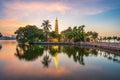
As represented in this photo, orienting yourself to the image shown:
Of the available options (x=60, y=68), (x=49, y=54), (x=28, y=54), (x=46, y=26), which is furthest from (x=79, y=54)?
(x=46, y=26)

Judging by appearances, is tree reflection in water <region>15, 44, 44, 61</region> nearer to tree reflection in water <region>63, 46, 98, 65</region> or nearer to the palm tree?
tree reflection in water <region>63, 46, 98, 65</region>

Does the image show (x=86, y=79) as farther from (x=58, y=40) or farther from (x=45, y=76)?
(x=58, y=40)

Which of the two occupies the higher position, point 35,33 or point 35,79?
point 35,33

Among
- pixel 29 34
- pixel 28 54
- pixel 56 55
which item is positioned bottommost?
pixel 56 55

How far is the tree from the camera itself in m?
92.8

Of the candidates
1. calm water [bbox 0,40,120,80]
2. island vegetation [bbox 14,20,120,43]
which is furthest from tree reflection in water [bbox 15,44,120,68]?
island vegetation [bbox 14,20,120,43]

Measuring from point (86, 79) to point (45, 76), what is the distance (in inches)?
153

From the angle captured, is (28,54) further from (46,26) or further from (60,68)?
(46,26)

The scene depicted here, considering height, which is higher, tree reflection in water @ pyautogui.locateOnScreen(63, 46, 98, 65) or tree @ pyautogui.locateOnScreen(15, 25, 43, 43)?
tree @ pyautogui.locateOnScreen(15, 25, 43, 43)

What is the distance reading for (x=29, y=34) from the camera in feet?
310

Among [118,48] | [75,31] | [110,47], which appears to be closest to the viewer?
[118,48]

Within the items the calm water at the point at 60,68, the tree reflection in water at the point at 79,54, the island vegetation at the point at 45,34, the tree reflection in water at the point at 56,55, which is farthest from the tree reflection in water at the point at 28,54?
the island vegetation at the point at 45,34

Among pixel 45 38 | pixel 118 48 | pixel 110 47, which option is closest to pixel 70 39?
pixel 45 38

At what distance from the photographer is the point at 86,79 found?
50.8ft
